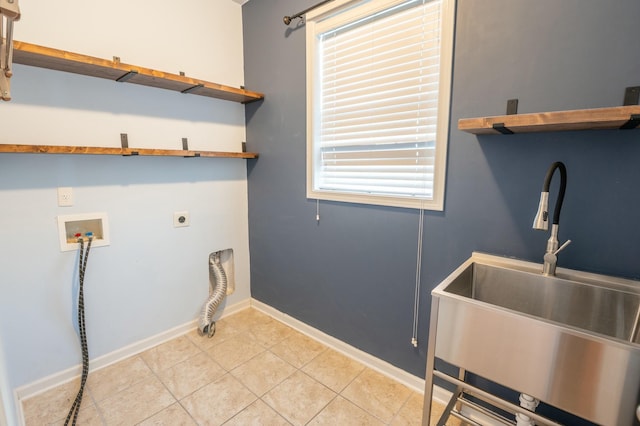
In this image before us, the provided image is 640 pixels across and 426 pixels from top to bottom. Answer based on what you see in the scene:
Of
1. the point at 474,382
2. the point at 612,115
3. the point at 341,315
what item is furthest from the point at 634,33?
the point at 341,315

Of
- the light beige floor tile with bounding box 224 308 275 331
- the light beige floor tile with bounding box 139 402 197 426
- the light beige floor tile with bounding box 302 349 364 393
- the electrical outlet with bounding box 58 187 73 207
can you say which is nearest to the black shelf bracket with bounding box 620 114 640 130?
the light beige floor tile with bounding box 302 349 364 393

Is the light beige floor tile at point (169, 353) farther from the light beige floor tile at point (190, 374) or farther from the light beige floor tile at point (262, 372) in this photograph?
the light beige floor tile at point (262, 372)

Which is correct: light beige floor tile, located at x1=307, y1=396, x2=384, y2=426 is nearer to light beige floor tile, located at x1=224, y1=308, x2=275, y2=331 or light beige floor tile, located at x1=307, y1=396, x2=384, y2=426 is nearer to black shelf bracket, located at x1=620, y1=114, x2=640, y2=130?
light beige floor tile, located at x1=224, y1=308, x2=275, y2=331

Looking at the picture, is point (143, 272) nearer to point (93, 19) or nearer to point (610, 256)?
point (93, 19)

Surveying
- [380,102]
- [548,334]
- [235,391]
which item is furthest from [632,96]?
[235,391]

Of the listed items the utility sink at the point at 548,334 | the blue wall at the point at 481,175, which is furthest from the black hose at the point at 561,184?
the utility sink at the point at 548,334

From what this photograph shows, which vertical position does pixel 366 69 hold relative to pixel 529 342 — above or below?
above

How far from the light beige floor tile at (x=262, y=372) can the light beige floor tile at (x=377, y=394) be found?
43cm

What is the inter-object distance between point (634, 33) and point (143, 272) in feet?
9.40

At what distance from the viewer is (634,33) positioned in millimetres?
1092

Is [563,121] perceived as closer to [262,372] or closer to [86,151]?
[262,372]

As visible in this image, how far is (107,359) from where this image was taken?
204 cm

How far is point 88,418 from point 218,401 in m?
0.67

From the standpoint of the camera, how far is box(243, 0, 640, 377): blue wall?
1171 mm
